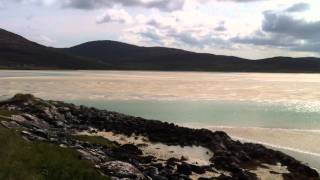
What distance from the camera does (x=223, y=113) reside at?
77.2 metres

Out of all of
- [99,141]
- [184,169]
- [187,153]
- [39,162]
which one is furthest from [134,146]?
[39,162]

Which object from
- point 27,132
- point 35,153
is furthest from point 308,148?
point 35,153

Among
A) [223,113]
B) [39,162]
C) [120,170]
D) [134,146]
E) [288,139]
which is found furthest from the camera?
[223,113]

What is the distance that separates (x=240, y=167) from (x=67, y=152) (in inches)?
559

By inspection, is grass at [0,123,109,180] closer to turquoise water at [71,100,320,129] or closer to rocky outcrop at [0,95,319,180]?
rocky outcrop at [0,95,319,180]

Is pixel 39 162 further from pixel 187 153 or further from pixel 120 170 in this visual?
pixel 187 153

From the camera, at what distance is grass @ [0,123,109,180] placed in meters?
19.1

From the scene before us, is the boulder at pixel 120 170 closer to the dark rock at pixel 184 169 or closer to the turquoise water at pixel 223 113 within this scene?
the dark rock at pixel 184 169

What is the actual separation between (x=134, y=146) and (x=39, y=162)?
1692 cm

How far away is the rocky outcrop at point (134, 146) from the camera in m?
28.7

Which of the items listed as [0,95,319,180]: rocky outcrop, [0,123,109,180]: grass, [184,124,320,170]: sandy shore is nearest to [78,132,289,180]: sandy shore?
[0,95,319,180]: rocky outcrop

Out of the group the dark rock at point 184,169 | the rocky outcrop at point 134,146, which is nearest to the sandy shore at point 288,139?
the rocky outcrop at point 134,146

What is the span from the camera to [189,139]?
4453cm

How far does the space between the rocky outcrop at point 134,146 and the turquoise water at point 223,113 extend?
15704 millimetres
